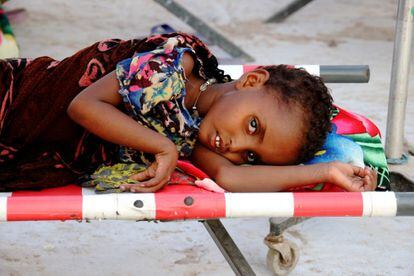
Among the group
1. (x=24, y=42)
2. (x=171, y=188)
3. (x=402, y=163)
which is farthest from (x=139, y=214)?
(x=24, y=42)

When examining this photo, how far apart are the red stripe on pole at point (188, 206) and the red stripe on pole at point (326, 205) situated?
165mm

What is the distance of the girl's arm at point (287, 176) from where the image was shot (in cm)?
210

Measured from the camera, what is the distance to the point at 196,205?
188 cm

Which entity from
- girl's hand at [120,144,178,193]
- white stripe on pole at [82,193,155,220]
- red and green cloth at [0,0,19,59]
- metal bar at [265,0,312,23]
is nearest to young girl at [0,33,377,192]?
girl's hand at [120,144,178,193]

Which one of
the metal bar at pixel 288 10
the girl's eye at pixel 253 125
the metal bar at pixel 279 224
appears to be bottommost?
the metal bar at pixel 288 10

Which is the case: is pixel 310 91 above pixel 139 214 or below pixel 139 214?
above

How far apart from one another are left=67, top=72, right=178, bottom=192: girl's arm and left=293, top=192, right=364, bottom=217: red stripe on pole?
325mm

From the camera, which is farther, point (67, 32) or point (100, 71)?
point (67, 32)

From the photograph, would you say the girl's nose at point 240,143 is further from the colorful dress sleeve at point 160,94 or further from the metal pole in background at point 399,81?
the metal pole in background at point 399,81

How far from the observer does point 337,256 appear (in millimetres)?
2861

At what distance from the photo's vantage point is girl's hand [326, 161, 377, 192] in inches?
82.2

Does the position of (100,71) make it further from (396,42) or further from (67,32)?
(67,32)

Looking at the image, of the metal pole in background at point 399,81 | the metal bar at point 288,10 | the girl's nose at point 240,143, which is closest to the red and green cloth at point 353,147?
the girl's nose at point 240,143

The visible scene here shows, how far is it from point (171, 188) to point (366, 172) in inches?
18.5
